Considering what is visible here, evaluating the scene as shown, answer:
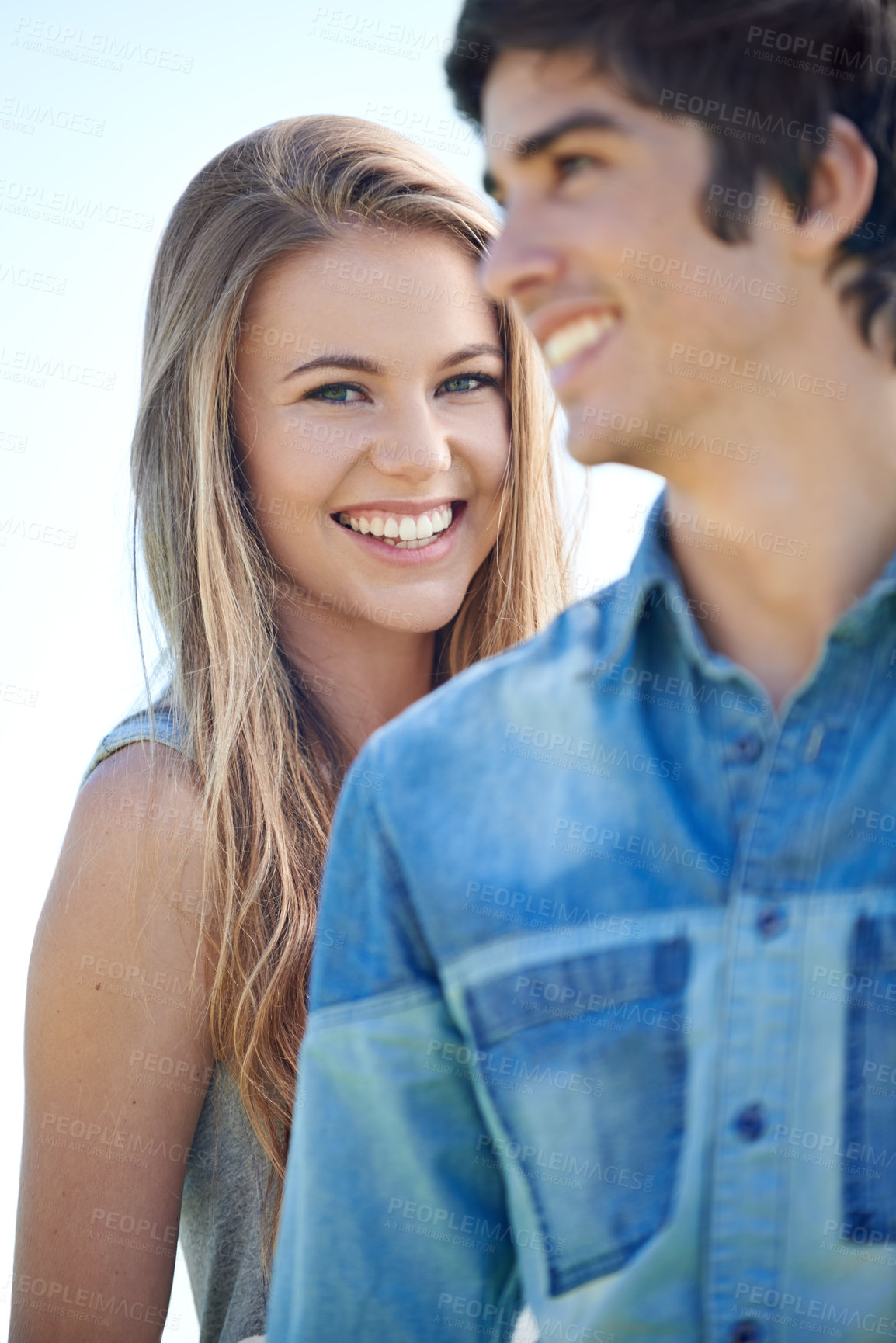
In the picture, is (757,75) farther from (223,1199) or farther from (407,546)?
(223,1199)

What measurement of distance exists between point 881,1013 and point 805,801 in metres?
0.22

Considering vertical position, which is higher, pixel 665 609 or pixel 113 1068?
pixel 665 609

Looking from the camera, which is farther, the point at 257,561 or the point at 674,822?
the point at 257,561

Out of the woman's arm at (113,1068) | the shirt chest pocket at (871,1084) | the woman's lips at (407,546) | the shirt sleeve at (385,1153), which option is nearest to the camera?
the shirt chest pocket at (871,1084)

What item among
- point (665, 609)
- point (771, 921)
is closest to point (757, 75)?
point (665, 609)

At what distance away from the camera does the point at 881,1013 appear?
1.25 metres

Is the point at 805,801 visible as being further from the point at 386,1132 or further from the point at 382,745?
the point at 386,1132

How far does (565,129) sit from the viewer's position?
1.28 meters

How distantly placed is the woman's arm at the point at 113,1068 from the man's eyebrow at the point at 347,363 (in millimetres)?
855

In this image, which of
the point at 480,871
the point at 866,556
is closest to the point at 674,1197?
the point at 480,871

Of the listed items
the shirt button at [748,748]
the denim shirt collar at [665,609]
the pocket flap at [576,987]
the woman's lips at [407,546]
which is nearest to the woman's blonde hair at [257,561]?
A: the woman's lips at [407,546]

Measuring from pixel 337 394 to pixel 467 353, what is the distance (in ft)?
0.93

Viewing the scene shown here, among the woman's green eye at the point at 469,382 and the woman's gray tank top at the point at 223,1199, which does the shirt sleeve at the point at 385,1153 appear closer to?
the woman's gray tank top at the point at 223,1199

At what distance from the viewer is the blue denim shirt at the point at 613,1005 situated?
49.4 inches
